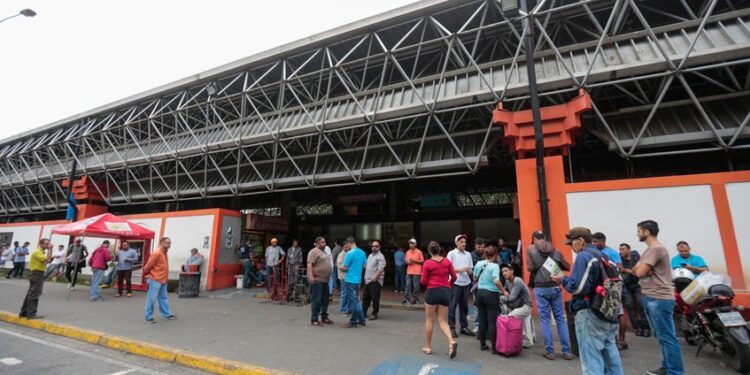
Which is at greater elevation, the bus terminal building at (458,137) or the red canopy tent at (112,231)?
the bus terminal building at (458,137)

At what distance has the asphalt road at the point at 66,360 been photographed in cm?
467

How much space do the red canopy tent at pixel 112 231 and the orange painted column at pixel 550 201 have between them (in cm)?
1245

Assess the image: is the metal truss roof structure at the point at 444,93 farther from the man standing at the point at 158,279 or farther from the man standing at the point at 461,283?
the man standing at the point at 158,279

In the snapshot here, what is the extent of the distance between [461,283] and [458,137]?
6.30 meters

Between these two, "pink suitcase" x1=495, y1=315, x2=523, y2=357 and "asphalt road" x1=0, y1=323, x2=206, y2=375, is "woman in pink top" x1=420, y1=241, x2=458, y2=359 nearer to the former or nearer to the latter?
"pink suitcase" x1=495, y1=315, x2=523, y2=357

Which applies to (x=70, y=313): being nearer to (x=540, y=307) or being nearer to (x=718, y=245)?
(x=540, y=307)

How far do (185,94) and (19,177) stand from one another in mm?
16217

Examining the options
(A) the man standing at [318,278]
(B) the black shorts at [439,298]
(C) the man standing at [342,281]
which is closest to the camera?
(B) the black shorts at [439,298]

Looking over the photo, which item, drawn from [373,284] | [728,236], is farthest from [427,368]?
[728,236]

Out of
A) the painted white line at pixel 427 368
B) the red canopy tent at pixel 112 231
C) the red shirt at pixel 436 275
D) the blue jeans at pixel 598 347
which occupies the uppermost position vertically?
the red canopy tent at pixel 112 231

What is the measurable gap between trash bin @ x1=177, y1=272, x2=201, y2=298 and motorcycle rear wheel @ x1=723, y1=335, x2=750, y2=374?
12858mm

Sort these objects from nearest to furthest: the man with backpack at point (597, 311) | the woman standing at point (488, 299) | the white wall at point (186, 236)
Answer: the man with backpack at point (597, 311) < the woman standing at point (488, 299) < the white wall at point (186, 236)

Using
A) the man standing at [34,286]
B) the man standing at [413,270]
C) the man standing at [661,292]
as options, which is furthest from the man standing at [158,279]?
the man standing at [661,292]

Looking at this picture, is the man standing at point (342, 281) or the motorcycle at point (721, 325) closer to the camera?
the motorcycle at point (721, 325)
